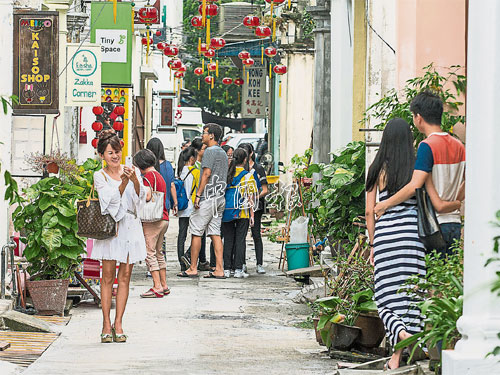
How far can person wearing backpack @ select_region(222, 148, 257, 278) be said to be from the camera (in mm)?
14703

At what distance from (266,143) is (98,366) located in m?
28.1

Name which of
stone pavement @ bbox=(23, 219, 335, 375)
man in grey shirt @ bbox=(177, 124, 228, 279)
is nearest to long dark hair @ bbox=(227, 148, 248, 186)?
man in grey shirt @ bbox=(177, 124, 228, 279)

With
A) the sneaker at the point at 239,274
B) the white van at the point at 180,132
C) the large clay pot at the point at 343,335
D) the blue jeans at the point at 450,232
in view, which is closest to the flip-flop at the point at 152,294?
the sneaker at the point at 239,274

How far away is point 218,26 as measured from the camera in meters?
35.3

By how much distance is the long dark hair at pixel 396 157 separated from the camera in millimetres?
7320

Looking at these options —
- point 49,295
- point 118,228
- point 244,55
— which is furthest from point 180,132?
point 118,228

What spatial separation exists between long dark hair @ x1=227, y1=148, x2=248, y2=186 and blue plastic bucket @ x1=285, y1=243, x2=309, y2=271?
150cm

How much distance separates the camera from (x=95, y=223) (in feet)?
29.8

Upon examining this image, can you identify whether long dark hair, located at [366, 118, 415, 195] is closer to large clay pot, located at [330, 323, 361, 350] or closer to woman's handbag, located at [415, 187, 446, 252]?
woman's handbag, located at [415, 187, 446, 252]

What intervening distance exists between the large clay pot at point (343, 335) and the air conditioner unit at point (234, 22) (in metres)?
24.8

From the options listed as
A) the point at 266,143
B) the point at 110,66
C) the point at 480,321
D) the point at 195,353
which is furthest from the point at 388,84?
the point at 266,143

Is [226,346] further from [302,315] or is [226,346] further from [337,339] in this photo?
[302,315]

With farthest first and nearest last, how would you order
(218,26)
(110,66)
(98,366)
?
(218,26) < (110,66) < (98,366)

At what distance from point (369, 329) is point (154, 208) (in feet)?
16.2
